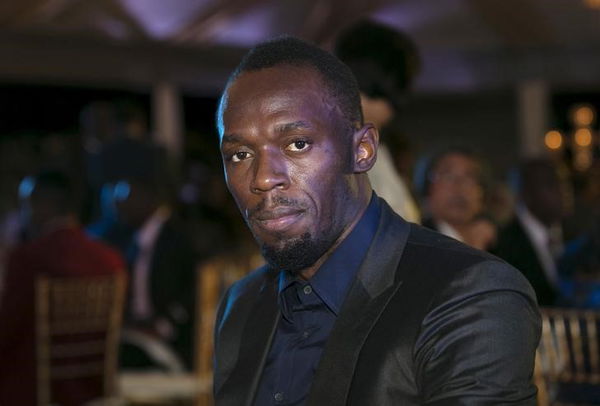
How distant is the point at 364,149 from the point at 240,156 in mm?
168

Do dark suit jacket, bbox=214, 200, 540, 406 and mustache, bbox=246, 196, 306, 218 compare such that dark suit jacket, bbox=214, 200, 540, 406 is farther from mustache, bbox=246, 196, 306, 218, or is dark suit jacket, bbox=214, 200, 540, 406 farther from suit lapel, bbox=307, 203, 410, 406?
mustache, bbox=246, 196, 306, 218

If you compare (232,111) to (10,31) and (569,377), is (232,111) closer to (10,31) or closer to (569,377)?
(569,377)

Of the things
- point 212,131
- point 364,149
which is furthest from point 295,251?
point 212,131

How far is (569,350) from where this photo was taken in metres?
2.68

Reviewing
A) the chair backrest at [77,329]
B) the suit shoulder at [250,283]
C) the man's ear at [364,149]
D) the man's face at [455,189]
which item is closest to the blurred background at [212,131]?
the man's face at [455,189]

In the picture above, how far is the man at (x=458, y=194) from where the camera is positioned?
3.51 metres

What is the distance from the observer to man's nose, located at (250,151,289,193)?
1.41 metres

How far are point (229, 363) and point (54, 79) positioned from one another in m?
9.37

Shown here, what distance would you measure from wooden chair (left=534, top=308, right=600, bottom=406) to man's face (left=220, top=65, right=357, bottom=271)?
130 centimetres

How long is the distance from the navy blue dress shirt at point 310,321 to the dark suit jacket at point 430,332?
0.03 metres

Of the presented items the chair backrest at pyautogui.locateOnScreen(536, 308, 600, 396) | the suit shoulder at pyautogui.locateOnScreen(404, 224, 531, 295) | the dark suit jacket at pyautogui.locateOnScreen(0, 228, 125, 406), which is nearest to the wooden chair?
the chair backrest at pyautogui.locateOnScreen(536, 308, 600, 396)

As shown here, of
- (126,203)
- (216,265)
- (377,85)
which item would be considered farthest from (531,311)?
(126,203)

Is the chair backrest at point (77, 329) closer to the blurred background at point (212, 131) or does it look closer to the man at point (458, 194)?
the blurred background at point (212, 131)

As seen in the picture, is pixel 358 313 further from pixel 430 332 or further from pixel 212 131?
pixel 212 131
